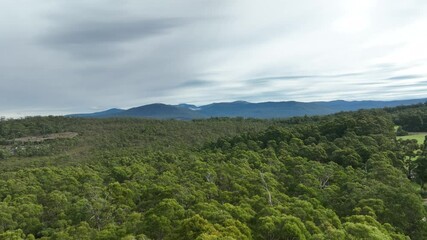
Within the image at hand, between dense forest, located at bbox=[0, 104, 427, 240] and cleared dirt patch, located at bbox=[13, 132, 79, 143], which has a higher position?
cleared dirt patch, located at bbox=[13, 132, 79, 143]

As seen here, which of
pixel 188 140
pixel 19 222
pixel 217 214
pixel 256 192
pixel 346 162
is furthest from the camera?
pixel 188 140

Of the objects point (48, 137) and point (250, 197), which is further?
point (48, 137)

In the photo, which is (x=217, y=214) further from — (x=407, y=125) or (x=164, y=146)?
(x=407, y=125)

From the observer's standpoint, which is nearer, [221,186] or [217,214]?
[217,214]

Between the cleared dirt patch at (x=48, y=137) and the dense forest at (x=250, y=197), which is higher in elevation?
the cleared dirt patch at (x=48, y=137)

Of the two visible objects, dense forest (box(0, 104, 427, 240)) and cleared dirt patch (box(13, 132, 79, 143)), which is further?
cleared dirt patch (box(13, 132, 79, 143))

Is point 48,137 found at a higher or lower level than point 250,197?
higher

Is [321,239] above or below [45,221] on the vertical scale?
above

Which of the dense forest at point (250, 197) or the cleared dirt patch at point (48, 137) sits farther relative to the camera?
the cleared dirt patch at point (48, 137)

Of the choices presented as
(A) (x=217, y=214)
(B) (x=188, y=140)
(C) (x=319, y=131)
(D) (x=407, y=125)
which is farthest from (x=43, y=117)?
(A) (x=217, y=214)

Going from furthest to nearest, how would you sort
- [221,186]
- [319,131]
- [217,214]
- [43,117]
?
[43,117], [319,131], [221,186], [217,214]
